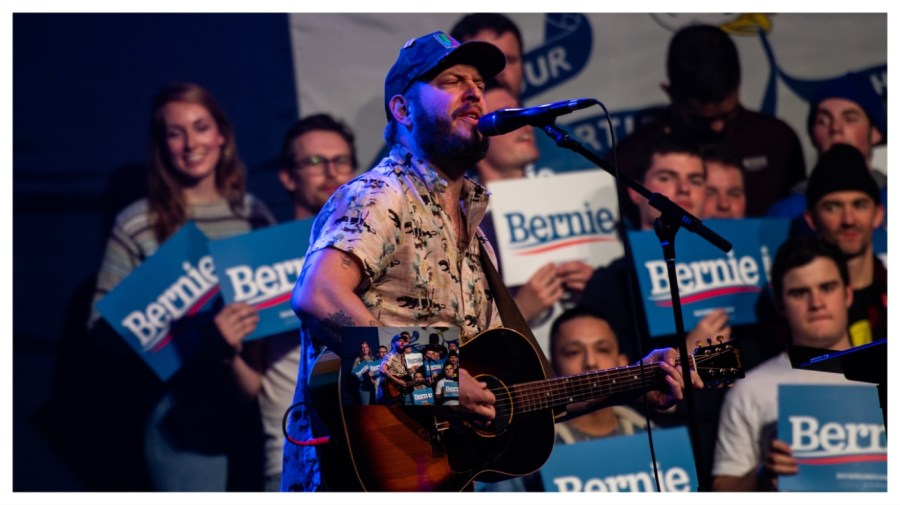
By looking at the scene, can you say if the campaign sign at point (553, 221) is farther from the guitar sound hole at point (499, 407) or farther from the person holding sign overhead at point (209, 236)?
the guitar sound hole at point (499, 407)

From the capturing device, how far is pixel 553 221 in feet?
20.5

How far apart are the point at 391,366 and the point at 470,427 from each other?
41 cm

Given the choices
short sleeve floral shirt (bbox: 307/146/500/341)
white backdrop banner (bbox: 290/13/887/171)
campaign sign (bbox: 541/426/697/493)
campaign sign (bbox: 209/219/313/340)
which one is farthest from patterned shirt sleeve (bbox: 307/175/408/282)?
campaign sign (bbox: 541/426/697/493)

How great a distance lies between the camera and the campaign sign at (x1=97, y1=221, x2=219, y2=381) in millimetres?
5766

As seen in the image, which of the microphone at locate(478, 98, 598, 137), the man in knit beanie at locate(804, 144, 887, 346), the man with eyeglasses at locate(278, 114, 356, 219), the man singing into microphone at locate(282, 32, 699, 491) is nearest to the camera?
the man singing into microphone at locate(282, 32, 699, 491)

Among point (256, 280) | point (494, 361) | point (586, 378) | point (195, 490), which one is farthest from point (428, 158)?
point (195, 490)

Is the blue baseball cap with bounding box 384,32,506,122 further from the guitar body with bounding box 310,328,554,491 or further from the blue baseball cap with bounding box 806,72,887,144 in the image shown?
the blue baseball cap with bounding box 806,72,887,144

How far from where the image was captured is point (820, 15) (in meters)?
6.85

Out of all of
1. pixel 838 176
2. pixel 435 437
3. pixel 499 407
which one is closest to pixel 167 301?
pixel 499 407

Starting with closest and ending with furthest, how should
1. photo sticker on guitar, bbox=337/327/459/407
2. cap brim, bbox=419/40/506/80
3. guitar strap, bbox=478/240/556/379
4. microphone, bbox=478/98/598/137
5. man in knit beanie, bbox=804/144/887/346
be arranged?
1. photo sticker on guitar, bbox=337/327/459/407
2. microphone, bbox=478/98/598/137
3. cap brim, bbox=419/40/506/80
4. guitar strap, bbox=478/240/556/379
5. man in knit beanie, bbox=804/144/887/346

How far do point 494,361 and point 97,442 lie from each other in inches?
133

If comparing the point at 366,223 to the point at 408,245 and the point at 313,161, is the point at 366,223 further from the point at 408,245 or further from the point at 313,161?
the point at 313,161

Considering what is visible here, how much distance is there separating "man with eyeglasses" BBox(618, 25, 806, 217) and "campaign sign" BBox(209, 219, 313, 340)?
2.39 m

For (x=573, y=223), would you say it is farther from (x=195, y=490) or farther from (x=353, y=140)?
(x=195, y=490)
